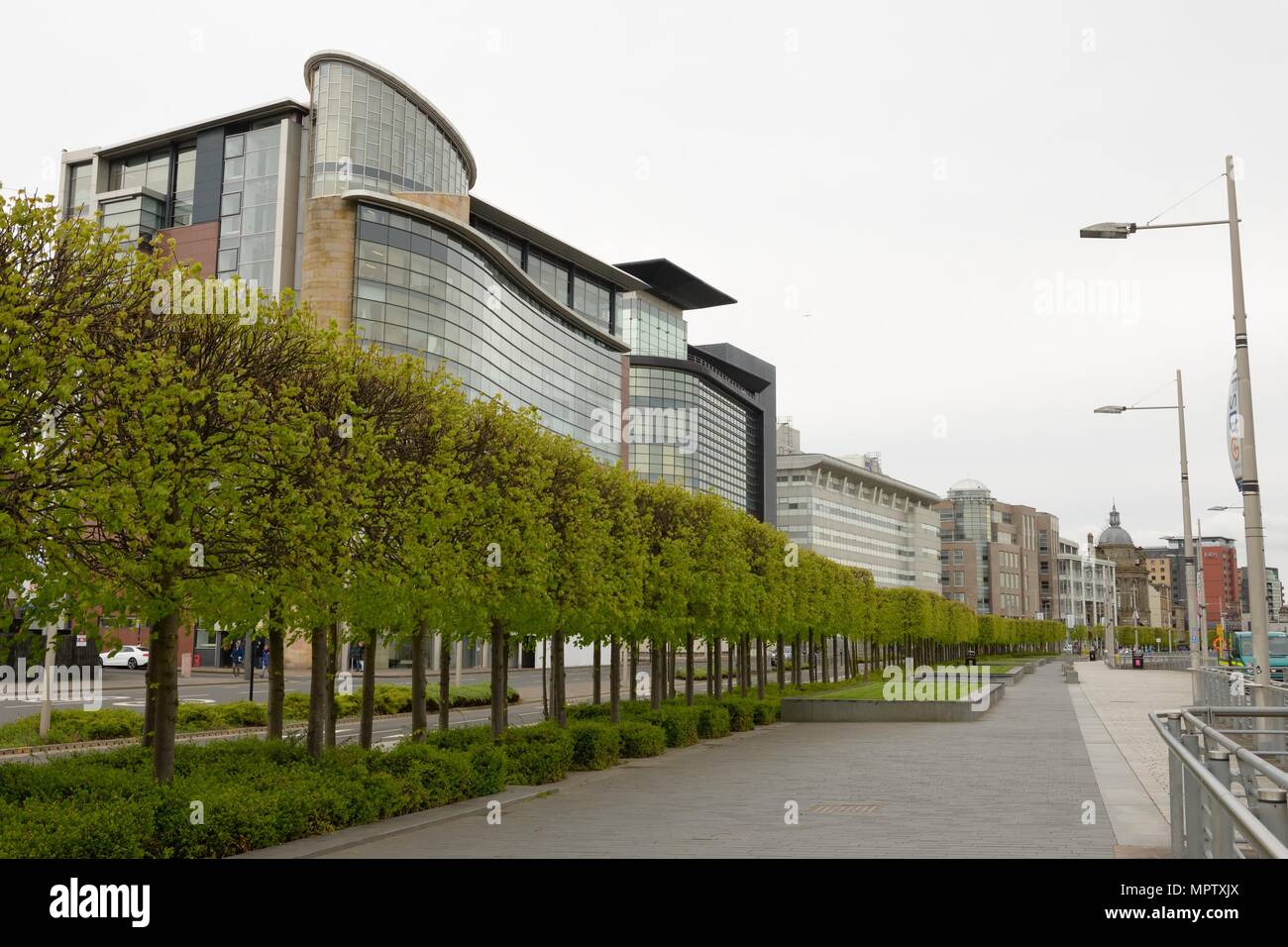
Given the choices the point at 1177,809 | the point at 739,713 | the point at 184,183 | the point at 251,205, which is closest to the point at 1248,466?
the point at 1177,809

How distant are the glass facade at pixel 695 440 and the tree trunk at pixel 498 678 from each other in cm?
9003

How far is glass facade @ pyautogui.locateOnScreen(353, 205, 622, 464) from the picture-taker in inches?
2506

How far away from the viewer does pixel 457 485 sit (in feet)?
55.3

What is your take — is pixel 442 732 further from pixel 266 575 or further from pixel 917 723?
pixel 917 723

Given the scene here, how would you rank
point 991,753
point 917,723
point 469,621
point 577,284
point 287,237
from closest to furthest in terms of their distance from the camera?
point 469,621 → point 991,753 → point 917,723 → point 287,237 → point 577,284

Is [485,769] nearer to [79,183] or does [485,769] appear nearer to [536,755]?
[536,755]

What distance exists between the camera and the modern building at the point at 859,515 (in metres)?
151

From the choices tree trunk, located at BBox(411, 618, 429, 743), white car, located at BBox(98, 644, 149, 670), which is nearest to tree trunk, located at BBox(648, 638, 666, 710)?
tree trunk, located at BBox(411, 618, 429, 743)

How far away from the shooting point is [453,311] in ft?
221

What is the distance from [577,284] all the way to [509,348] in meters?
21.0

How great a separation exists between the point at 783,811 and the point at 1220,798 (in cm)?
1005

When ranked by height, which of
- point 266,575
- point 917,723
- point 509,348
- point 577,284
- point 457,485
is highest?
point 577,284
